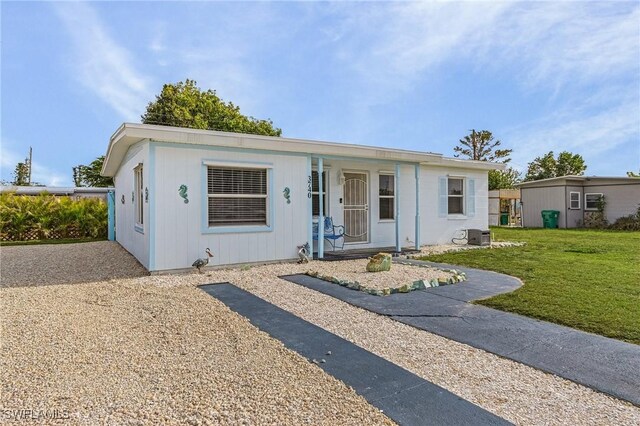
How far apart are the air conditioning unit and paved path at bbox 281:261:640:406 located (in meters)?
5.53

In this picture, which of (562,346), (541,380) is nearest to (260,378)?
(541,380)

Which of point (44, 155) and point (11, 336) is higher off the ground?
point (44, 155)

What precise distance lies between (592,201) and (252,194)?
1901 cm

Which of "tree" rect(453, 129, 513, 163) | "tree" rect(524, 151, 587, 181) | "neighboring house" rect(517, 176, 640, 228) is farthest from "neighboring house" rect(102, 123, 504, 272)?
"tree" rect(524, 151, 587, 181)

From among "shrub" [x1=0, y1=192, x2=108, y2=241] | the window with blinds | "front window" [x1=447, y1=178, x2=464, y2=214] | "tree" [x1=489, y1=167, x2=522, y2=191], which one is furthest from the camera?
"tree" [x1=489, y1=167, x2=522, y2=191]

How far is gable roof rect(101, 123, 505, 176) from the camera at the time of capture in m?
6.24

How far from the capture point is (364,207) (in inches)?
386

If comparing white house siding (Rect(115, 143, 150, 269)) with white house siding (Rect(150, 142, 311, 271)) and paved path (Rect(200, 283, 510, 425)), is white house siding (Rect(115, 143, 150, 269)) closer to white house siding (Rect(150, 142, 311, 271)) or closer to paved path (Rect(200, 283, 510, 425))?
white house siding (Rect(150, 142, 311, 271))

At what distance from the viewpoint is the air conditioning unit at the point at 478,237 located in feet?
36.0

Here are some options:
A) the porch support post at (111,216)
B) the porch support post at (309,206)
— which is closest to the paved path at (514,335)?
the porch support post at (309,206)

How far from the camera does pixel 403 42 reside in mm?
10242

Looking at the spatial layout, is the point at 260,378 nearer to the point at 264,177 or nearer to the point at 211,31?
the point at 264,177

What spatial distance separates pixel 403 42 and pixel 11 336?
10.4 metres

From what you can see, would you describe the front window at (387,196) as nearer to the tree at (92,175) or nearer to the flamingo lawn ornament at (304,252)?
the flamingo lawn ornament at (304,252)
